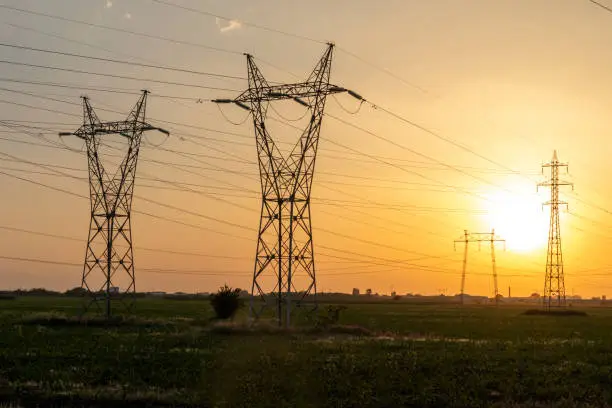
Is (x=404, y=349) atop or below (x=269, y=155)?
below

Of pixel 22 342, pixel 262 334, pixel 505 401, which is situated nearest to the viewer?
pixel 505 401

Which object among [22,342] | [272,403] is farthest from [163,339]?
[272,403]

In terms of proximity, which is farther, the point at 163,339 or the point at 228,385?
the point at 163,339

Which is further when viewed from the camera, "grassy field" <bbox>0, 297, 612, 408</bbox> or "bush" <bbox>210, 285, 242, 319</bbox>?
"bush" <bbox>210, 285, 242, 319</bbox>

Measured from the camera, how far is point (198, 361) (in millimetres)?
37812

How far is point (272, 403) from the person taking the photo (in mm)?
A: 25516

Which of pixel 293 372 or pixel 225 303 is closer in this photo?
pixel 293 372

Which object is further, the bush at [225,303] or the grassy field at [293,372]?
the bush at [225,303]

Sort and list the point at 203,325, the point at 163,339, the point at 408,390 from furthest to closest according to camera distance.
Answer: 1. the point at 203,325
2. the point at 163,339
3. the point at 408,390

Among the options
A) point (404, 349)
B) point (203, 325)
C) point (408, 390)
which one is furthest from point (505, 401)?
point (203, 325)

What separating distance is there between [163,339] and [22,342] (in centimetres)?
922

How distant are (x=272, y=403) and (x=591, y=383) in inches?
595

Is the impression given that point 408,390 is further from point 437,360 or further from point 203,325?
point 203,325

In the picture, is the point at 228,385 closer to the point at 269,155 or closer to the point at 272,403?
the point at 272,403
